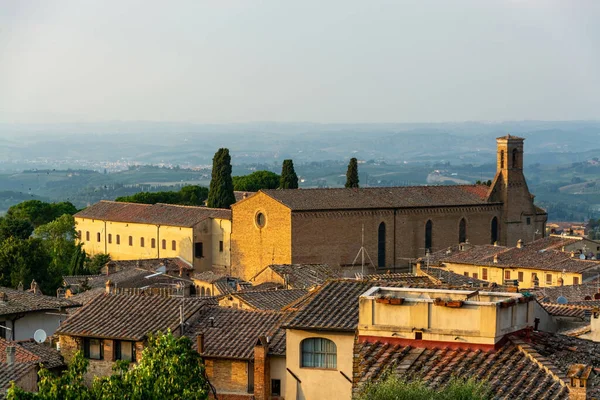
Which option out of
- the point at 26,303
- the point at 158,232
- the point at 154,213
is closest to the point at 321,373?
the point at 26,303

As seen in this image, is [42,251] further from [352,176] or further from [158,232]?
[352,176]

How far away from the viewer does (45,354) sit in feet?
83.7

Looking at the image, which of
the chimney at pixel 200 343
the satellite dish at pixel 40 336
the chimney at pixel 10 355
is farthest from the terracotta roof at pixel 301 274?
Answer: the chimney at pixel 200 343

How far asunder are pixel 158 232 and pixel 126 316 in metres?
54.2

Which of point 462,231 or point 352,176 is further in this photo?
point 352,176

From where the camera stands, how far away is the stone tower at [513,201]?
259 ft

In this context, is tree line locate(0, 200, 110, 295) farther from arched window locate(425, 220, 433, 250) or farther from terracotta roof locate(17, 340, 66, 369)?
terracotta roof locate(17, 340, 66, 369)

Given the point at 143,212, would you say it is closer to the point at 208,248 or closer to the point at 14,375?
the point at 208,248

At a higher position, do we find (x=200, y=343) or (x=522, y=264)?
(x=200, y=343)

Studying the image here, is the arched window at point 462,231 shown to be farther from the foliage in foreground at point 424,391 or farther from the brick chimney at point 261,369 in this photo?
the foliage in foreground at point 424,391

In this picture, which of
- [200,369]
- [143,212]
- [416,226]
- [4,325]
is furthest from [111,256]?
[200,369]

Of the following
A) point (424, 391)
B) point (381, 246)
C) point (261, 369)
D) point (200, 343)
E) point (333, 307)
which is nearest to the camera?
point (424, 391)

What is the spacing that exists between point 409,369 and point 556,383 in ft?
5.26

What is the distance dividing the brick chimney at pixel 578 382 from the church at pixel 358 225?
5342 cm
